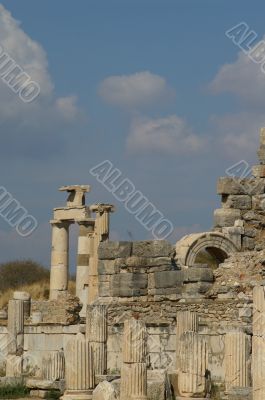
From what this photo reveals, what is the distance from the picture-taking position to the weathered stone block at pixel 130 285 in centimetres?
2670

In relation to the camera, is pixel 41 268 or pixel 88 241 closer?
pixel 88 241

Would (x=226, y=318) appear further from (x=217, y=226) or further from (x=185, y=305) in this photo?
(x=217, y=226)

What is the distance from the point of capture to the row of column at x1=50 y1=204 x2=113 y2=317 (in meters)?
36.1

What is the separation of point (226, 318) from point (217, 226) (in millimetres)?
4015

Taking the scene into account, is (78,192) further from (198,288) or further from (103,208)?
(198,288)

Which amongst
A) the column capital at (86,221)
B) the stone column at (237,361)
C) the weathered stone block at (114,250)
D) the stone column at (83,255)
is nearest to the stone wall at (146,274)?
the weathered stone block at (114,250)

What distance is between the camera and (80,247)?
37438 mm

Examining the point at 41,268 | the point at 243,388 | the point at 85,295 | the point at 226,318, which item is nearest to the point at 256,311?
the point at 243,388

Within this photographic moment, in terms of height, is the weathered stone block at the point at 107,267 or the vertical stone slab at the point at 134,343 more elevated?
the weathered stone block at the point at 107,267

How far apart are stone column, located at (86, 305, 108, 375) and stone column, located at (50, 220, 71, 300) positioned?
1488cm

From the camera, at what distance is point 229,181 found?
28.0 m

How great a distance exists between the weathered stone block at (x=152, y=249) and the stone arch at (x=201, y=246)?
0.30 meters

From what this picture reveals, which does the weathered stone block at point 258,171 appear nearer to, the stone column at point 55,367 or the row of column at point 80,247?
the stone column at point 55,367

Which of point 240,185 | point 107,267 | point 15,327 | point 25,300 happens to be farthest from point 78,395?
point 240,185
